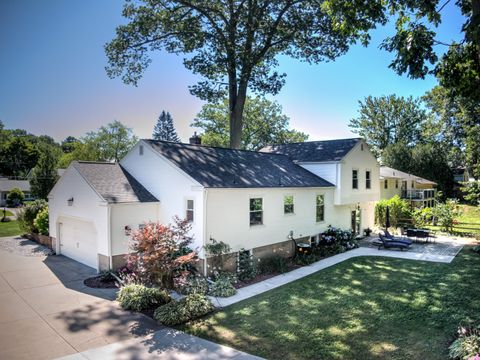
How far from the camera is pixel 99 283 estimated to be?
13.0m

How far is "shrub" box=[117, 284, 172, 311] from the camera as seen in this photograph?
10477mm

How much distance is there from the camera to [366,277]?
14.2 metres

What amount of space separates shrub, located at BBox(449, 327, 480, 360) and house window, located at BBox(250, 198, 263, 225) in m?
9.30

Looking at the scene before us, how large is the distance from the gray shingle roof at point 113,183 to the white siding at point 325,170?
11041 mm

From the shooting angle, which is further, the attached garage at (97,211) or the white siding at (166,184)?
the attached garage at (97,211)

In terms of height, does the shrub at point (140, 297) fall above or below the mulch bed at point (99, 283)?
above

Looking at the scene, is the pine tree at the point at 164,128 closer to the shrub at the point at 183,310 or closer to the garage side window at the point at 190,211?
the garage side window at the point at 190,211

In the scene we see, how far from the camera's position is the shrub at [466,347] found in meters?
6.75

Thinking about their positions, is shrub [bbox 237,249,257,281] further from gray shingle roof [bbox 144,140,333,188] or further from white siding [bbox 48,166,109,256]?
white siding [bbox 48,166,109,256]

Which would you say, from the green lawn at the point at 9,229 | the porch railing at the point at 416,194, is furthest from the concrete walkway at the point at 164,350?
the porch railing at the point at 416,194

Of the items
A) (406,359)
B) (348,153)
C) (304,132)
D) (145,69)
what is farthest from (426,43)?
(304,132)

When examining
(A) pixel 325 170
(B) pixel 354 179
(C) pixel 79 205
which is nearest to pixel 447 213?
(B) pixel 354 179

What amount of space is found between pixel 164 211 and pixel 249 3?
16.4 meters

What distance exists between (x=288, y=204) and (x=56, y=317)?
11.7 m
